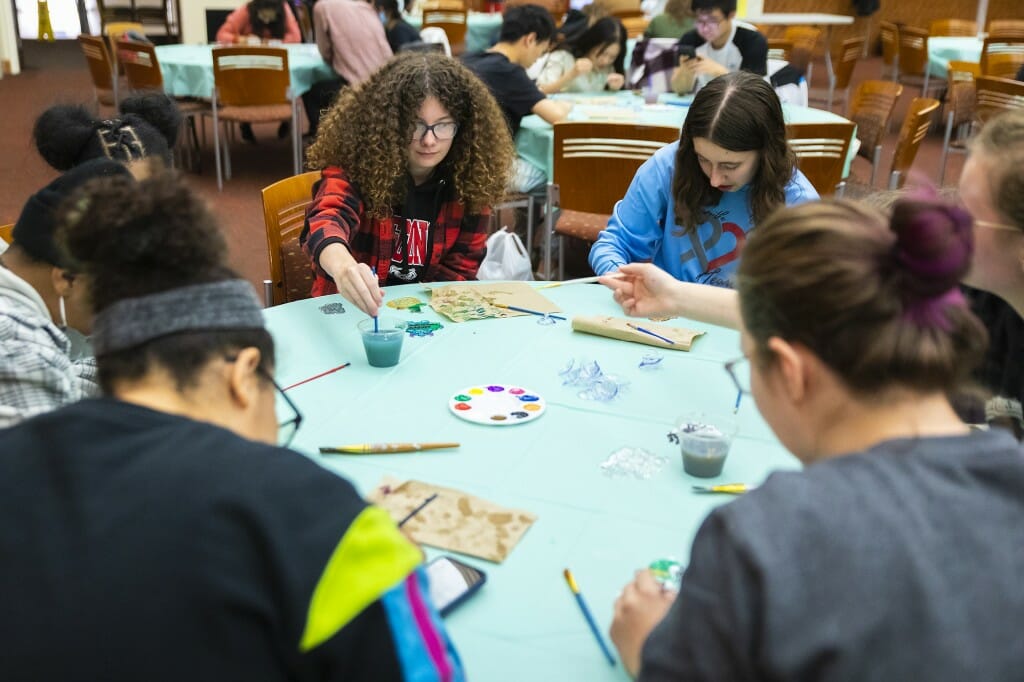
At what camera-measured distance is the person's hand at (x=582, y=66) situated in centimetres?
534

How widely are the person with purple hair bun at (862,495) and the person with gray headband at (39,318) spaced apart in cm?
113

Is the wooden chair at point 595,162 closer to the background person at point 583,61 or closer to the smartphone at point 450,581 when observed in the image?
the background person at point 583,61

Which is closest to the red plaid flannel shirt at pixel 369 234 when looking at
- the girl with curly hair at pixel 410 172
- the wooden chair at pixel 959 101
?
the girl with curly hair at pixel 410 172

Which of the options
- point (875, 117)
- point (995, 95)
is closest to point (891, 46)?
point (995, 95)

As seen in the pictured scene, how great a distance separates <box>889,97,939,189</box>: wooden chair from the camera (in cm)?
401

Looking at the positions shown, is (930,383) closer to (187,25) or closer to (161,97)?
(161,97)

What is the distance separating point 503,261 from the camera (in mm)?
2834

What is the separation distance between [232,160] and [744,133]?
566cm

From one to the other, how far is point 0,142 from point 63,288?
22.0 feet

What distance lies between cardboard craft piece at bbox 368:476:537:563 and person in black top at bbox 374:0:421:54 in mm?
5522

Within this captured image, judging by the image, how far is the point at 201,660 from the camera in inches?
31.4

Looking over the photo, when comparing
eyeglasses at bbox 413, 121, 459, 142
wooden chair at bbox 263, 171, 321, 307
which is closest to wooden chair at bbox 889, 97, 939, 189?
eyeglasses at bbox 413, 121, 459, 142

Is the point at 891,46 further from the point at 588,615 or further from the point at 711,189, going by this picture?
the point at 588,615

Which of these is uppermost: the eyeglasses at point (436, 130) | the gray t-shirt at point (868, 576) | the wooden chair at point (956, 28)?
the wooden chair at point (956, 28)
